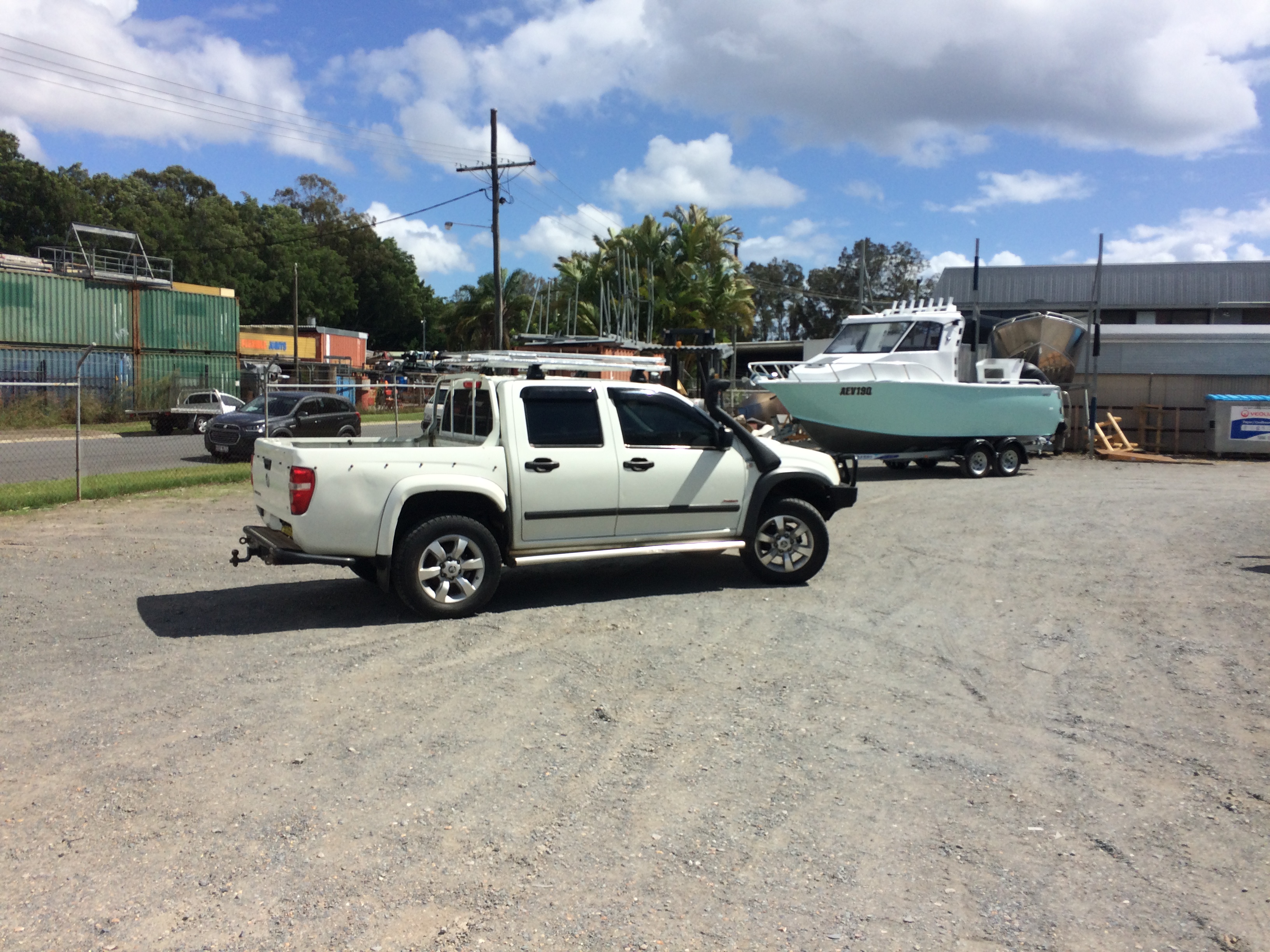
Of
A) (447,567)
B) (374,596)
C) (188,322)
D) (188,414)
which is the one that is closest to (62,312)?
(188,322)

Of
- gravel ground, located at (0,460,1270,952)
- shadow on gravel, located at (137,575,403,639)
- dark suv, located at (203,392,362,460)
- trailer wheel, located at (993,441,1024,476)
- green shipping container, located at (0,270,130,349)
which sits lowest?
gravel ground, located at (0,460,1270,952)

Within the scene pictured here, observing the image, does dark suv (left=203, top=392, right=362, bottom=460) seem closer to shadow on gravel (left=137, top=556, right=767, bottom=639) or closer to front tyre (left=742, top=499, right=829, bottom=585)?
shadow on gravel (left=137, top=556, right=767, bottom=639)

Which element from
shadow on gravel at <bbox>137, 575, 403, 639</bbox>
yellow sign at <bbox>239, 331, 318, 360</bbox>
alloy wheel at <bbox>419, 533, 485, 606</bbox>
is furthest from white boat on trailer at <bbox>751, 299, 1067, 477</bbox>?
yellow sign at <bbox>239, 331, 318, 360</bbox>

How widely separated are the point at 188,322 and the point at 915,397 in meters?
33.3

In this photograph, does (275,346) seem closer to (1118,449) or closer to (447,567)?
(1118,449)

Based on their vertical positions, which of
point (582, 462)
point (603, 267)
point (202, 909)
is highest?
point (603, 267)

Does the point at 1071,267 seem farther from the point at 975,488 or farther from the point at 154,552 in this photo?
the point at 154,552

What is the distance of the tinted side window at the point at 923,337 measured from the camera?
62.8 ft

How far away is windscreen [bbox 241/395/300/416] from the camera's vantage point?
23094 mm

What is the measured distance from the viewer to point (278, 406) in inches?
919

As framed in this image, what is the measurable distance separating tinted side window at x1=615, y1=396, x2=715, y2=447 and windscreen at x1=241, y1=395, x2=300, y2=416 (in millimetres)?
16472

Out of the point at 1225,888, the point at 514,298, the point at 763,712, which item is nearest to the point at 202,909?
the point at 763,712

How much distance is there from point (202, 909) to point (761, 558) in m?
6.04

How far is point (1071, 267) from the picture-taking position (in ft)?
174
